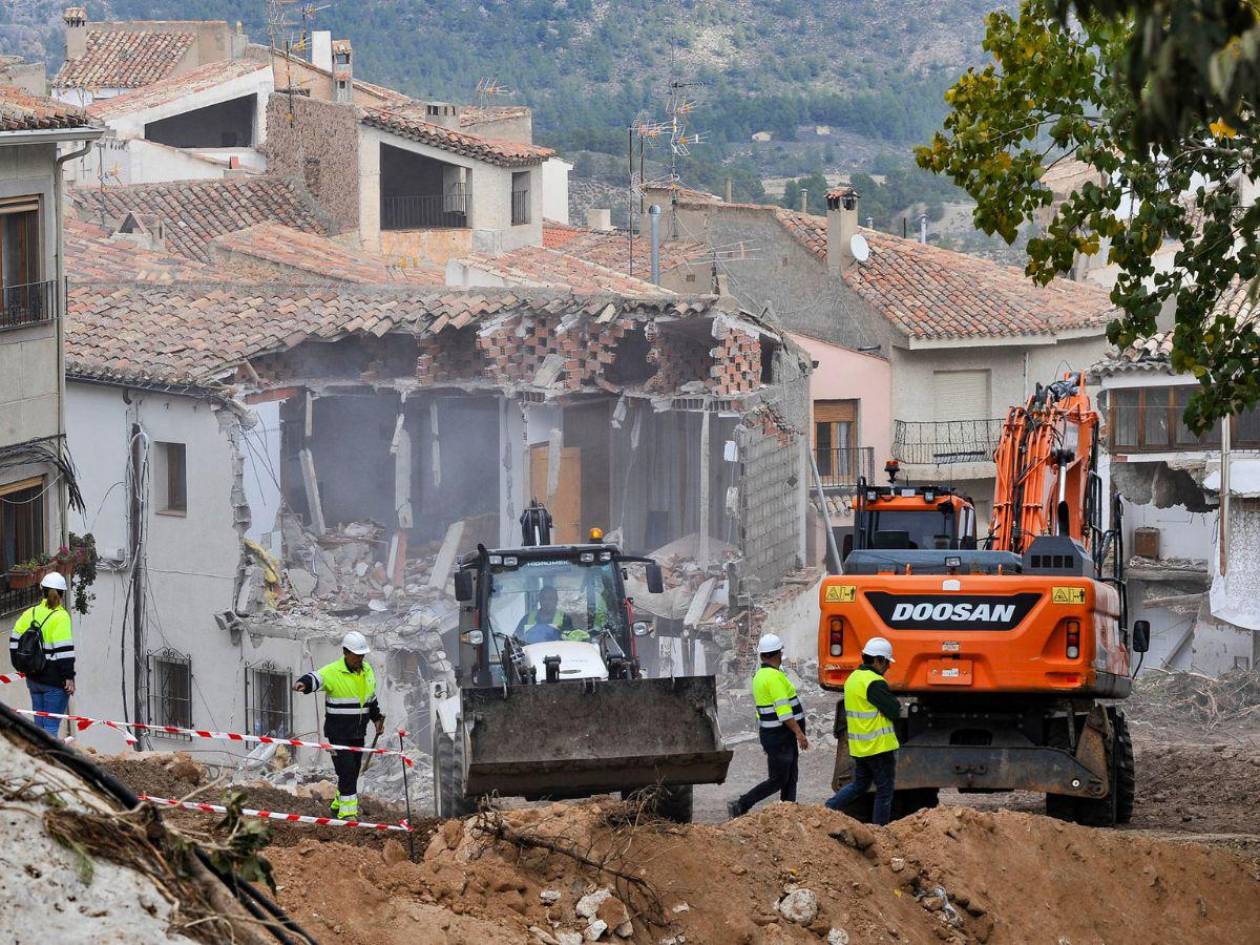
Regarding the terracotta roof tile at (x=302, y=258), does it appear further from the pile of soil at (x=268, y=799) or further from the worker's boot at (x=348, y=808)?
the worker's boot at (x=348, y=808)

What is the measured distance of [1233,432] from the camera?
32.8m

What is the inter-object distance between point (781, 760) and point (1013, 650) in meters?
1.83

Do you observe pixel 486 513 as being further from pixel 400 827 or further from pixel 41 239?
pixel 400 827

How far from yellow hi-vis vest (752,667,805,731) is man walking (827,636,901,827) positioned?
0.58 meters

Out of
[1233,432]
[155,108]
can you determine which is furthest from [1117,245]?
[155,108]

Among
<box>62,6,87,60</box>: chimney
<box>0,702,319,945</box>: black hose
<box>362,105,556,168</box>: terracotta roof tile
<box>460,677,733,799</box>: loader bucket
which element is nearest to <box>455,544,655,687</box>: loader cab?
<box>460,677,733,799</box>: loader bucket

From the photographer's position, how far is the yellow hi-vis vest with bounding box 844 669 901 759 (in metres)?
13.6

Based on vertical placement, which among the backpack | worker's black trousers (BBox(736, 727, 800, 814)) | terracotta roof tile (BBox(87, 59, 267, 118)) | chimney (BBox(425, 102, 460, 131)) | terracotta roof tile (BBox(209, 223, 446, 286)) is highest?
terracotta roof tile (BBox(87, 59, 267, 118))

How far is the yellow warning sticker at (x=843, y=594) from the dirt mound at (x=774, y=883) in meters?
2.07

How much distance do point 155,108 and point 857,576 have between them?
37.3 metres

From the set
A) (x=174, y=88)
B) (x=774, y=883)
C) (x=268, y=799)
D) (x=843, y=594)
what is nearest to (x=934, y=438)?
(x=174, y=88)

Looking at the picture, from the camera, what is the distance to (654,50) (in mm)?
97688

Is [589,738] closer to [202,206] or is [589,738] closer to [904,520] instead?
[904,520]

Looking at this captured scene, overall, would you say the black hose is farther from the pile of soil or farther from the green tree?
the green tree
